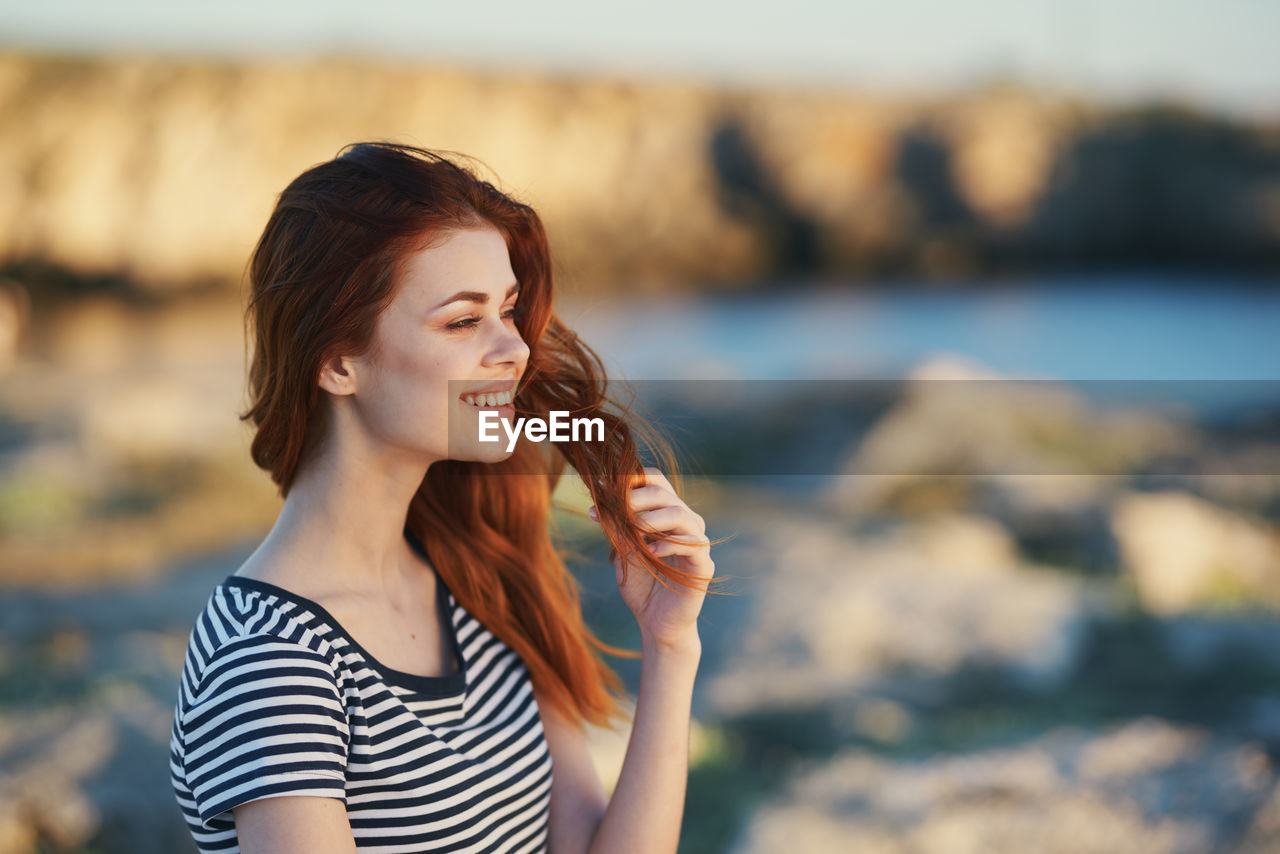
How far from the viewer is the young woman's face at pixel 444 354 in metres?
1.59

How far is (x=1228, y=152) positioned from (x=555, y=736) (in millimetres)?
17915

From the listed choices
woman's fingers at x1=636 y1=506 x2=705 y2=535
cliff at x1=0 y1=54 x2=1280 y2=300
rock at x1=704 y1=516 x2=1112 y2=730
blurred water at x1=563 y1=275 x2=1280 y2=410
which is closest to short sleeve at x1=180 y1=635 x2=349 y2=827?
woman's fingers at x1=636 y1=506 x2=705 y2=535

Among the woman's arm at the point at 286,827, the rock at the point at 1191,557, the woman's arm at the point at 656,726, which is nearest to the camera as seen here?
the woman's arm at the point at 286,827

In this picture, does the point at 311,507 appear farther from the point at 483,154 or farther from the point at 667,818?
the point at 483,154

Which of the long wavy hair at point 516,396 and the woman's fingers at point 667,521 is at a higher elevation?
the long wavy hair at point 516,396

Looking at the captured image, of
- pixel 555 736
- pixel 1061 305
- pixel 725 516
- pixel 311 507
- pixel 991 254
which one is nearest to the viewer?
pixel 311 507

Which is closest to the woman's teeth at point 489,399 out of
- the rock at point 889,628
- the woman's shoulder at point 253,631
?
the woman's shoulder at point 253,631

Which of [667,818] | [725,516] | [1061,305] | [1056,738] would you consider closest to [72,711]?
[667,818]

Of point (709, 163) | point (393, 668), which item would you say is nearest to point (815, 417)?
point (393, 668)

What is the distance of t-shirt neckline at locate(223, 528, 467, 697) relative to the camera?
154 centimetres

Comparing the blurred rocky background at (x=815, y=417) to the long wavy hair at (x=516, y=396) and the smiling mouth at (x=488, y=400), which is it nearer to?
the long wavy hair at (x=516, y=396)

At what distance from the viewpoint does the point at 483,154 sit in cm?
1630

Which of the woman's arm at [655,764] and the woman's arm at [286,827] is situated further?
the woman's arm at [655,764]

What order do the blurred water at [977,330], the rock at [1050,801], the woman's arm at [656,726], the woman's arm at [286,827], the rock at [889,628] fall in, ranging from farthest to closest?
the blurred water at [977,330] < the rock at [889,628] < the rock at [1050,801] < the woman's arm at [656,726] < the woman's arm at [286,827]
